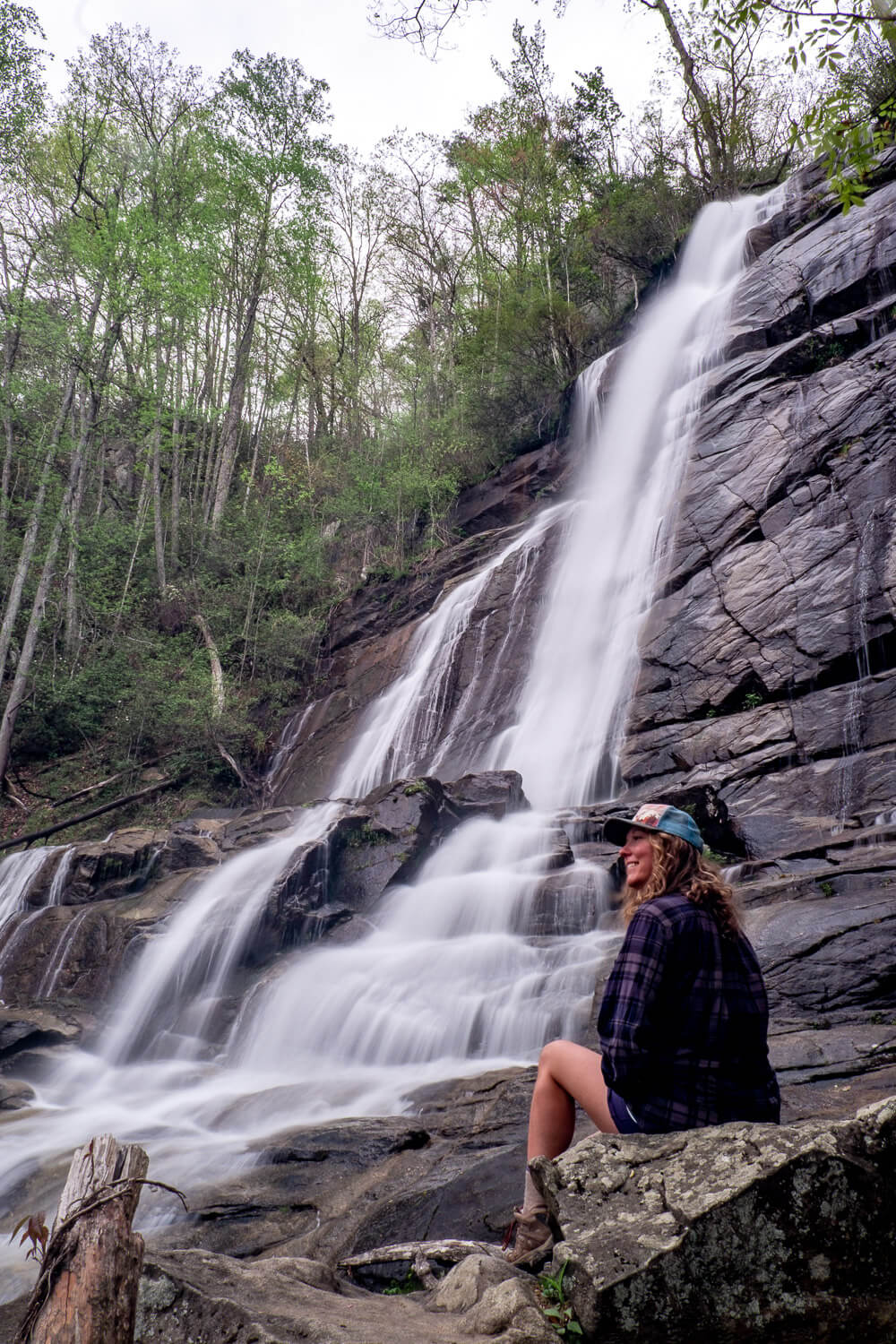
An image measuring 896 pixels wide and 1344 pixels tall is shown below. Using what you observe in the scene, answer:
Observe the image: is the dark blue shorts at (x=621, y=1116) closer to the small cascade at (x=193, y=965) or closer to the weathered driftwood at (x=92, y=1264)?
the weathered driftwood at (x=92, y=1264)

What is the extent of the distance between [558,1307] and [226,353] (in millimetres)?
30457

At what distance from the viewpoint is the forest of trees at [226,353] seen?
17.7 metres

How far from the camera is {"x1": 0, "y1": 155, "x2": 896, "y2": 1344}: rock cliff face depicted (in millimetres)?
2133

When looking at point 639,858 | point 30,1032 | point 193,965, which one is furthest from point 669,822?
point 30,1032

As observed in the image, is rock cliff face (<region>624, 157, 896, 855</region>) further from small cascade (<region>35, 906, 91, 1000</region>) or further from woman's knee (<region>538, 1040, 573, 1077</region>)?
small cascade (<region>35, 906, 91, 1000</region>)

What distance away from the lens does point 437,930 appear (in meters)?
8.98

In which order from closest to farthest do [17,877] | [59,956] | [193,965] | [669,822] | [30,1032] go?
[669,822]
[30,1032]
[193,965]
[59,956]
[17,877]

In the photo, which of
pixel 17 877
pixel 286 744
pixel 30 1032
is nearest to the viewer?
pixel 30 1032

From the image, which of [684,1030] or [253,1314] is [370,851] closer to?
[684,1030]

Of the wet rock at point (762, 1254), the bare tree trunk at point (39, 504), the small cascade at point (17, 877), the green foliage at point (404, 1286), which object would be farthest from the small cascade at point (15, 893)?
the wet rock at point (762, 1254)

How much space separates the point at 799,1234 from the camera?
81.8 inches

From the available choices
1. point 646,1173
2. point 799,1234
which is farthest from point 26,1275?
point 799,1234

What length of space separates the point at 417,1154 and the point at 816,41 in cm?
727

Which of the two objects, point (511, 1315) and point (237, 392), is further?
point (237, 392)
